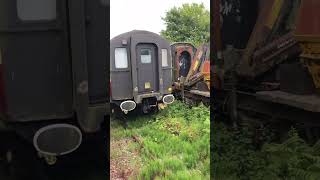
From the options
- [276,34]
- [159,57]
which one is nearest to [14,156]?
[159,57]

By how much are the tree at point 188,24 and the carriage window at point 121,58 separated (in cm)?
12

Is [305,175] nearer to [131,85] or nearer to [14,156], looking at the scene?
[131,85]

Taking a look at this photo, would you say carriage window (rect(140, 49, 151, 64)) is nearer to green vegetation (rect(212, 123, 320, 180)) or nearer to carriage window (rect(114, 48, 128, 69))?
carriage window (rect(114, 48, 128, 69))

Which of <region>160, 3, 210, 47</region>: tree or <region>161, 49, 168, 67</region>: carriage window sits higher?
<region>160, 3, 210, 47</region>: tree

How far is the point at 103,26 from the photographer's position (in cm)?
128

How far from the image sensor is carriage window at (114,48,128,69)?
3.84 ft

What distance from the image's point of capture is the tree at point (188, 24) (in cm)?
119

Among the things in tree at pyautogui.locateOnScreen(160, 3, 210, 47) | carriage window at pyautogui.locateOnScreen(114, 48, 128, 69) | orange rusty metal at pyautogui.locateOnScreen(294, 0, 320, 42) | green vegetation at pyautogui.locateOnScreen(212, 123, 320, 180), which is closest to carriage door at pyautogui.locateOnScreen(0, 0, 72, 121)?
carriage window at pyautogui.locateOnScreen(114, 48, 128, 69)

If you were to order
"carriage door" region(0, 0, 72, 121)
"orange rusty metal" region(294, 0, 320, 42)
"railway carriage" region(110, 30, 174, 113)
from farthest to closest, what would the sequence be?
"orange rusty metal" region(294, 0, 320, 42)
"carriage door" region(0, 0, 72, 121)
"railway carriage" region(110, 30, 174, 113)

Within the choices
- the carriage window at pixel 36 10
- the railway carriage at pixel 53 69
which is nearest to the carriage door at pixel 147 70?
the railway carriage at pixel 53 69

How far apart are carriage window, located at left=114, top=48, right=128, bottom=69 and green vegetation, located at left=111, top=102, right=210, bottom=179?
0.17 meters

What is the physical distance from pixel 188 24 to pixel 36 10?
50cm

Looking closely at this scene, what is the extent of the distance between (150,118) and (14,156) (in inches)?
24.2

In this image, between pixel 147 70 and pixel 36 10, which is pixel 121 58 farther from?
pixel 36 10
